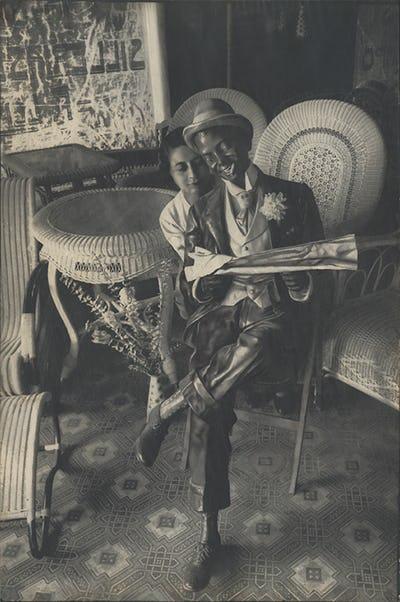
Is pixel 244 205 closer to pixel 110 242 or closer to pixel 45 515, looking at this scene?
pixel 110 242

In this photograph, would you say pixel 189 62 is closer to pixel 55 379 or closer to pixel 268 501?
pixel 55 379

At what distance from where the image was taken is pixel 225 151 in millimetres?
1925

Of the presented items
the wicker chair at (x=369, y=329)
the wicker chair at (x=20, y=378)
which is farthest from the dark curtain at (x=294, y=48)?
the wicker chair at (x=20, y=378)

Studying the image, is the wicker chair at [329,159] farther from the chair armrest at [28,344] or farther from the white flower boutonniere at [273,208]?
the chair armrest at [28,344]

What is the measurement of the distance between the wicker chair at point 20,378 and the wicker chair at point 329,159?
38.8 inches

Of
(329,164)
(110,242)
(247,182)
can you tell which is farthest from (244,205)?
(110,242)

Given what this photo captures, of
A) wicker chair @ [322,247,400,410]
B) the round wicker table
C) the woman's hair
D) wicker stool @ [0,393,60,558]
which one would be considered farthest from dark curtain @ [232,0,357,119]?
wicker stool @ [0,393,60,558]

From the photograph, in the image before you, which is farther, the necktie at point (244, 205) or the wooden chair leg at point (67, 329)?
the wooden chair leg at point (67, 329)

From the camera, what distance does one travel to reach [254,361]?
79.7 inches

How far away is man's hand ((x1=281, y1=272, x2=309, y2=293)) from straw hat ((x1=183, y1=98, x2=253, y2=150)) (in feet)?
1.56

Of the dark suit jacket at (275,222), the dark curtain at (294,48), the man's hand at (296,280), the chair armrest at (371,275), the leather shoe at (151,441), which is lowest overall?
the leather shoe at (151,441)

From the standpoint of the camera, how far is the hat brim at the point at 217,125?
6.25 feet

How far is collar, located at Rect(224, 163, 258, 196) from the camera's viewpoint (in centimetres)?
196

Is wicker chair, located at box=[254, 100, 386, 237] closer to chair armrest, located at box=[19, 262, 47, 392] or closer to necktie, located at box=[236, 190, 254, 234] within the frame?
necktie, located at box=[236, 190, 254, 234]
